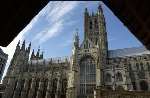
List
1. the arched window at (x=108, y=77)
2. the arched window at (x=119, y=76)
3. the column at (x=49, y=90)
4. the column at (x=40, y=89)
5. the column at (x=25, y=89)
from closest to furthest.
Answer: the arched window at (x=119, y=76) → the arched window at (x=108, y=77) → the column at (x=49, y=90) → the column at (x=40, y=89) → the column at (x=25, y=89)

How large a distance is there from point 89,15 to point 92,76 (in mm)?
28795

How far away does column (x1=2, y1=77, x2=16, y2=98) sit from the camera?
214 feet

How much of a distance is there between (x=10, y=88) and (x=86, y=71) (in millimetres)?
30323

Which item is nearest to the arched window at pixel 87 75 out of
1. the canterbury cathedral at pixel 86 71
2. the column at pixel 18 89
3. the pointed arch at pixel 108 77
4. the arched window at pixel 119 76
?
the canterbury cathedral at pixel 86 71

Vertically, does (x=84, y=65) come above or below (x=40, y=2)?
above

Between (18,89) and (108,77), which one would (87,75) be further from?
(18,89)

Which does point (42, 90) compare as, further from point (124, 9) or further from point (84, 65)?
point (124, 9)

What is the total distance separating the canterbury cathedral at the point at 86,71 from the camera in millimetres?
51062

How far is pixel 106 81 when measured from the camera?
5166cm

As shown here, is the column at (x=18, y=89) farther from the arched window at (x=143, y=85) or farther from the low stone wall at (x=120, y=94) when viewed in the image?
the low stone wall at (x=120, y=94)

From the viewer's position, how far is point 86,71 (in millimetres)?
53219

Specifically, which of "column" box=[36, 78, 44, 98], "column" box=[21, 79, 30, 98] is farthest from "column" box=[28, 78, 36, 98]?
"column" box=[36, 78, 44, 98]

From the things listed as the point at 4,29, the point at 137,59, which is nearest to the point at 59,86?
the point at 137,59

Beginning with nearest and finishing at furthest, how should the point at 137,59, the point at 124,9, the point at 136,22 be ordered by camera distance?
the point at 124,9, the point at 136,22, the point at 137,59
